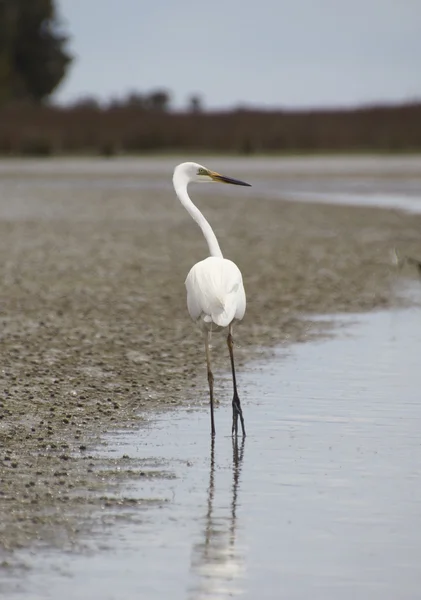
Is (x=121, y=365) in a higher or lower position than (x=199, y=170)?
lower

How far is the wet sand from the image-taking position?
708cm

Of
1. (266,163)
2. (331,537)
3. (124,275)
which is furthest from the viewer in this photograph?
(266,163)

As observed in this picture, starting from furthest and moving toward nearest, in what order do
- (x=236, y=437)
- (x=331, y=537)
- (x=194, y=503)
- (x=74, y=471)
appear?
1. (x=236, y=437)
2. (x=74, y=471)
3. (x=194, y=503)
4. (x=331, y=537)

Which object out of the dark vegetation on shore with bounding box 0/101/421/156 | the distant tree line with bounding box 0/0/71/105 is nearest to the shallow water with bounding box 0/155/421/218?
the dark vegetation on shore with bounding box 0/101/421/156

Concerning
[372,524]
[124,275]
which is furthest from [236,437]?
[124,275]

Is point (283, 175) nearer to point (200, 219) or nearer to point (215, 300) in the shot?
point (200, 219)

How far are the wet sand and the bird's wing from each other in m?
0.77

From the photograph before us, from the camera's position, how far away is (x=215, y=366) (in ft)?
35.5

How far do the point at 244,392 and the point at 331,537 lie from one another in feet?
11.9

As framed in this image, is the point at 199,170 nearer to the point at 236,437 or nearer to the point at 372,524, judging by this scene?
the point at 236,437

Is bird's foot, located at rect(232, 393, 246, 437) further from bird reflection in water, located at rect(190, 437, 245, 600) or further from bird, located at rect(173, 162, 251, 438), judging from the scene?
bird reflection in water, located at rect(190, 437, 245, 600)

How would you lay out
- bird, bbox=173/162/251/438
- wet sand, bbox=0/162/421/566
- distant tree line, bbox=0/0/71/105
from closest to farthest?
wet sand, bbox=0/162/421/566, bird, bbox=173/162/251/438, distant tree line, bbox=0/0/71/105

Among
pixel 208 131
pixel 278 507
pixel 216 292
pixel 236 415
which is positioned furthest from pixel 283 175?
pixel 278 507

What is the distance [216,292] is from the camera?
846 cm
